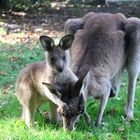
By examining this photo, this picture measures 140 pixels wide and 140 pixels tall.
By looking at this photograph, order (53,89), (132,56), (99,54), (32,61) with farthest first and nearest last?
(32,61)
(132,56)
(99,54)
(53,89)

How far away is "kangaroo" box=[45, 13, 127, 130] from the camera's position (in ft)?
14.8

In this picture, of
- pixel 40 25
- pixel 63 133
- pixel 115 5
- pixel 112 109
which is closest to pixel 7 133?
pixel 63 133

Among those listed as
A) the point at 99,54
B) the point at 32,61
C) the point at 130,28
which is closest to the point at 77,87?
the point at 99,54

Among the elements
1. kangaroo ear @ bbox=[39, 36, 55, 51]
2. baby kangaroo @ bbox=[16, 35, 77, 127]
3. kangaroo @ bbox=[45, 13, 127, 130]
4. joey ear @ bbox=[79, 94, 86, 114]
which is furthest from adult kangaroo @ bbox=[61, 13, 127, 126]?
kangaroo ear @ bbox=[39, 36, 55, 51]

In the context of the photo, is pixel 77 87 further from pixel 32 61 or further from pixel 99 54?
pixel 32 61

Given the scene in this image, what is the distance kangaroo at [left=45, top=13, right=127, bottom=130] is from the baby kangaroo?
0.26m

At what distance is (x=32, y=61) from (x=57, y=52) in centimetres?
359

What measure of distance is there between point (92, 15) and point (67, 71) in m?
1.35

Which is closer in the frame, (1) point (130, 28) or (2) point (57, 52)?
(2) point (57, 52)

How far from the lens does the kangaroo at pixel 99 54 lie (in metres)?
4.51

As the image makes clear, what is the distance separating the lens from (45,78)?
426 centimetres

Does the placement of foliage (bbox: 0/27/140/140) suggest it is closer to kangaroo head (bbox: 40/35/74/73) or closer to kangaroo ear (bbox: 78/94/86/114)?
kangaroo ear (bbox: 78/94/86/114)

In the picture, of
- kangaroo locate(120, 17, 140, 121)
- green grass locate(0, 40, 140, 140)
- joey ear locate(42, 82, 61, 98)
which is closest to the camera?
joey ear locate(42, 82, 61, 98)

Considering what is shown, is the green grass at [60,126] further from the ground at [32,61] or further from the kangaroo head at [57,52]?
the kangaroo head at [57,52]
